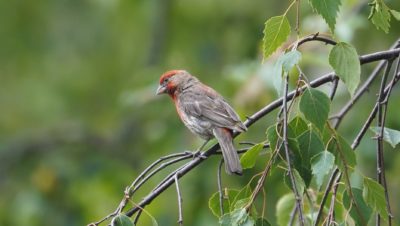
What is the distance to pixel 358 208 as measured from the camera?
13.9 feet

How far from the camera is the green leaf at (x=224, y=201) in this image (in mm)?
4375

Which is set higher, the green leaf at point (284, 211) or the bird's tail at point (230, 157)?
the bird's tail at point (230, 157)

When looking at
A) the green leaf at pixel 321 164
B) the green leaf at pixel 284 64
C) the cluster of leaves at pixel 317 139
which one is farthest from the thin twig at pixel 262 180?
the green leaf at pixel 284 64

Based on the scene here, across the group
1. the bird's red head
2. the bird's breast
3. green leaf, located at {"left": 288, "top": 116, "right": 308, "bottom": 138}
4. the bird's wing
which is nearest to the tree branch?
green leaf, located at {"left": 288, "top": 116, "right": 308, "bottom": 138}

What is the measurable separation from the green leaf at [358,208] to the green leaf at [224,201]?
47 centimetres

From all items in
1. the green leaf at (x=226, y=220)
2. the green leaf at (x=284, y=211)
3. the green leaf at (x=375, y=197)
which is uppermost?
the green leaf at (x=284, y=211)

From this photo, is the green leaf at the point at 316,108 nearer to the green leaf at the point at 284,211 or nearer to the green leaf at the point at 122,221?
the green leaf at the point at 122,221

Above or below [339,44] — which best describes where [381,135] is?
below

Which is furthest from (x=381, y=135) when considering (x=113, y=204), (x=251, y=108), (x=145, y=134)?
(x=145, y=134)

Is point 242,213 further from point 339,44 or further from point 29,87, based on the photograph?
point 29,87

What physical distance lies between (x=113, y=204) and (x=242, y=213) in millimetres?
7249

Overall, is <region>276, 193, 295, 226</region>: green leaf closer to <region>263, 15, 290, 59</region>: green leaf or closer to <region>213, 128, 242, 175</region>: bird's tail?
<region>213, 128, 242, 175</region>: bird's tail

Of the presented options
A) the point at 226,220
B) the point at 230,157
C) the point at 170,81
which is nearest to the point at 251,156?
the point at 226,220

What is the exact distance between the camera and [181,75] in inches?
305
